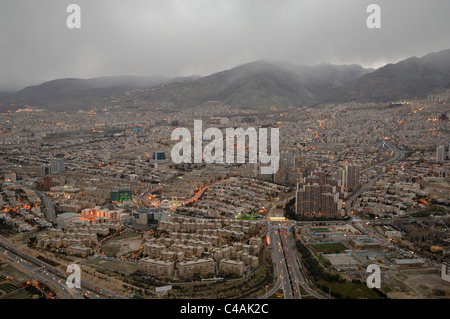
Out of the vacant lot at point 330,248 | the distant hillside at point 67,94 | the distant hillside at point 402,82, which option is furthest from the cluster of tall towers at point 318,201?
the distant hillside at point 67,94

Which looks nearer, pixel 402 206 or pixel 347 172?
pixel 402 206

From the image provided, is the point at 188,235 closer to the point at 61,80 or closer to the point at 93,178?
the point at 93,178

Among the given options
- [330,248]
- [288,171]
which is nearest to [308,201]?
[330,248]

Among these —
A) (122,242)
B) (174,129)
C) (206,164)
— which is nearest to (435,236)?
(122,242)

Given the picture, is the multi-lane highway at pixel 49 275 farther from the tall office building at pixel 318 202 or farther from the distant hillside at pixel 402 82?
the distant hillside at pixel 402 82

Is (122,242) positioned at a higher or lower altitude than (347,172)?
lower
